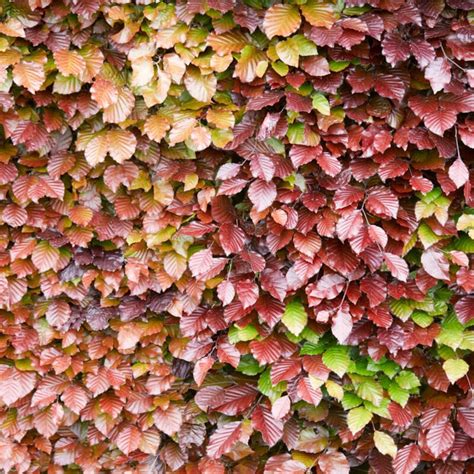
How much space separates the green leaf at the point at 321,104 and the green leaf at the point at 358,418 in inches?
44.7

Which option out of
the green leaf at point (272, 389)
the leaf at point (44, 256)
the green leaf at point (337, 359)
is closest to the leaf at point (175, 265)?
the leaf at point (44, 256)

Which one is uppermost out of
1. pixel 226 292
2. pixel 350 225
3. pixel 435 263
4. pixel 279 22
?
pixel 279 22

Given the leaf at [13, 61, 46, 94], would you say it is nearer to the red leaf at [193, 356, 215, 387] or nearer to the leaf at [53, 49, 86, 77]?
the leaf at [53, 49, 86, 77]

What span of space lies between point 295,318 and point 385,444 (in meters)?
A: 0.59

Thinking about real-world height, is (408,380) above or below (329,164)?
below

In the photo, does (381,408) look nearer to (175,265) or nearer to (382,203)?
(382,203)

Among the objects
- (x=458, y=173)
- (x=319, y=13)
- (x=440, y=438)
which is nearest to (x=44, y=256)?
(x=319, y=13)

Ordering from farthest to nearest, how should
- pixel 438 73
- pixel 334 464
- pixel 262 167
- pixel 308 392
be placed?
1. pixel 334 464
2. pixel 308 392
3. pixel 262 167
4. pixel 438 73

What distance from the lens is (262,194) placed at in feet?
6.31

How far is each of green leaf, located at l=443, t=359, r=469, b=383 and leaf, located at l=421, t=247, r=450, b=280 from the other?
1.09 ft

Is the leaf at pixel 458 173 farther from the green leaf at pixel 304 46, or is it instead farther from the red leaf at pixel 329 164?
the green leaf at pixel 304 46

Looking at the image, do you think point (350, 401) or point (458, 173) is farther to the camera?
point (350, 401)

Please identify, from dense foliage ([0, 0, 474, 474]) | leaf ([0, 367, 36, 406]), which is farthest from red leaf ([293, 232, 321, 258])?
leaf ([0, 367, 36, 406])

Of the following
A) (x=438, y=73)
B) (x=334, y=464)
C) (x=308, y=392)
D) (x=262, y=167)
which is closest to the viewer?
(x=438, y=73)
